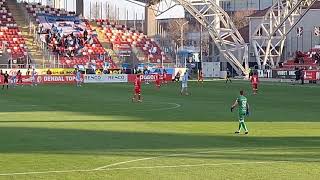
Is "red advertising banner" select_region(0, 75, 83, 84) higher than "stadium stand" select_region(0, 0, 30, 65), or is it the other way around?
"stadium stand" select_region(0, 0, 30, 65)

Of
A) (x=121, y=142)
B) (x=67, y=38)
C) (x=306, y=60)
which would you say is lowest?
(x=121, y=142)

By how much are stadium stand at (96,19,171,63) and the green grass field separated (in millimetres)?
61722

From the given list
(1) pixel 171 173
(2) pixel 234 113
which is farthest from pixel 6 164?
(2) pixel 234 113

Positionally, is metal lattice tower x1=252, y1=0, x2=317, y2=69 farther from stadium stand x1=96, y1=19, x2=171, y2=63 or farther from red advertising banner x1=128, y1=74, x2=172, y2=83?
red advertising banner x1=128, y1=74, x2=172, y2=83

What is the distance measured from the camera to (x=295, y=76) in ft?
255

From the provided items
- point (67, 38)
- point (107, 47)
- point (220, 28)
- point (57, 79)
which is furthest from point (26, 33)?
point (220, 28)

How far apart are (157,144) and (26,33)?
72359 millimetres

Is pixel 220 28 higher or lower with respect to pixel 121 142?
higher

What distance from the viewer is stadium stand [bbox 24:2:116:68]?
90188mm

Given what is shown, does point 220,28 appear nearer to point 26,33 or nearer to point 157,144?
point 26,33

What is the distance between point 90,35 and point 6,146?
252ft

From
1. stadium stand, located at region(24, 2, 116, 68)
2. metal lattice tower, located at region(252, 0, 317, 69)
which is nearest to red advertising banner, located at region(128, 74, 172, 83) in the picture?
stadium stand, located at region(24, 2, 116, 68)

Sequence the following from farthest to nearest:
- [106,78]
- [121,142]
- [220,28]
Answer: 1. [220,28]
2. [106,78]
3. [121,142]

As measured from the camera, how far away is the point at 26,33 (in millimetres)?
90562
